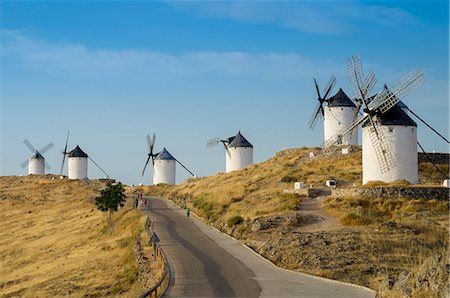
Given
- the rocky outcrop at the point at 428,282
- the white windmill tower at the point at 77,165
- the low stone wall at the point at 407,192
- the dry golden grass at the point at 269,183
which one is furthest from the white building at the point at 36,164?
the rocky outcrop at the point at 428,282

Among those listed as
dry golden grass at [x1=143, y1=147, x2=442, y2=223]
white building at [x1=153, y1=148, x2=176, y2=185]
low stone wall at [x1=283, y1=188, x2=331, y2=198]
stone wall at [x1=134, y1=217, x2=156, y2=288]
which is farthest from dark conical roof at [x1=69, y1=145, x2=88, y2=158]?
stone wall at [x1=134, y1=217, x2=156, y2=288]

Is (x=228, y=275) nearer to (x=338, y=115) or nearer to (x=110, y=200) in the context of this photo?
(x=110, y=200)

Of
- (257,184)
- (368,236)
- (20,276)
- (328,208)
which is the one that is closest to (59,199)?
(257,184)

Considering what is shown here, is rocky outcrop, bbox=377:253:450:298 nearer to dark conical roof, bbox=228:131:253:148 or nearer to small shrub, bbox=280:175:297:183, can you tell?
small shrub, bbox=280:175:297:183

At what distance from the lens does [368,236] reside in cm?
3091

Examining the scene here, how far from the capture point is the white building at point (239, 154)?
277 ft

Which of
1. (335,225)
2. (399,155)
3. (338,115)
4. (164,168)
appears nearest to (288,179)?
(338,115)

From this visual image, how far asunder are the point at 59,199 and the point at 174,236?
1903 inches

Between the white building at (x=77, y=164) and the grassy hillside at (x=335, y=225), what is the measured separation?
152 feet

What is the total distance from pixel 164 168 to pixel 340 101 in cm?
3509

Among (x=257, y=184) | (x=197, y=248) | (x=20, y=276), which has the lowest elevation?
(x=20, y=276)

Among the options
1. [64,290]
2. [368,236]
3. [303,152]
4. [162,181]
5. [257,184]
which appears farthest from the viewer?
[162,181]

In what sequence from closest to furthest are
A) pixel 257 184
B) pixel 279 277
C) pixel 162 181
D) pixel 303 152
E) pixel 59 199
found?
pixel 279 277 < pixel 257 184 < pixel 303 152 < pixel 59 199 < pixel 162 181

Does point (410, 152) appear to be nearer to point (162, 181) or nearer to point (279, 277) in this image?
point (279, 277)
